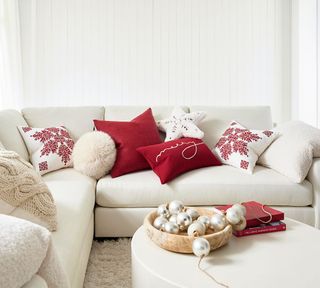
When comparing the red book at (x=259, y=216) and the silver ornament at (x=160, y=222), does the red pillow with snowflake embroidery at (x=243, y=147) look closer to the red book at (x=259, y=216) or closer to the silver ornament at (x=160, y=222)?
the red book at (x=259, y=216)

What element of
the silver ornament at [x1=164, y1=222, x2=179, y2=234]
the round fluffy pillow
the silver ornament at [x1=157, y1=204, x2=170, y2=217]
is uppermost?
the round fluffy pillow

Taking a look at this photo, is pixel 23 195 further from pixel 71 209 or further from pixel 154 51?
pixel 154 51

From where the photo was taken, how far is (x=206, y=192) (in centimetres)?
213

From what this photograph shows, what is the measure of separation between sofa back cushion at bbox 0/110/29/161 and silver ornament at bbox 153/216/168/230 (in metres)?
1.37

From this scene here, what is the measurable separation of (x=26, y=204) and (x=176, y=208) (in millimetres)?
591

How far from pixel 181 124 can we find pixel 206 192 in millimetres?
643

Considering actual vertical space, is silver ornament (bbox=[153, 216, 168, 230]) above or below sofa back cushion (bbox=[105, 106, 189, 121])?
below

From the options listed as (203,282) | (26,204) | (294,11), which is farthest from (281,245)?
(294,11)

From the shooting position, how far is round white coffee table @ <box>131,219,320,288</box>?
105 cm

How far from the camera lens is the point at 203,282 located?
3.42ft

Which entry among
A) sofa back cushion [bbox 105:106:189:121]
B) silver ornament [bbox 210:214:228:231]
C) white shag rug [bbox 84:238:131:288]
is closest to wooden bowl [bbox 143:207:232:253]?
silver ornament [bbox 210:214:228:231]

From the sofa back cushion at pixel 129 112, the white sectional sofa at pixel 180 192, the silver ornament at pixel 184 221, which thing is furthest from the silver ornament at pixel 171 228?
the sofa back cushion at pixel 129 112

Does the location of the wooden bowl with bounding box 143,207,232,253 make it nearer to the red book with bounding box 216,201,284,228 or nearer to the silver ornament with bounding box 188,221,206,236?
the silver ornament with bounding box 188,221,206,236

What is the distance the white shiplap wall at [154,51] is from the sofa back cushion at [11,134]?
4.57ft
